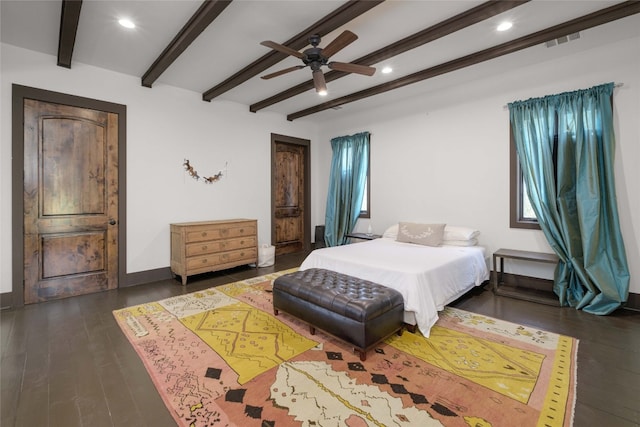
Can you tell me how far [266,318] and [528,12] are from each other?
149 inches

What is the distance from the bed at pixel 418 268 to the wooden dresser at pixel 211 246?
1.57 meters

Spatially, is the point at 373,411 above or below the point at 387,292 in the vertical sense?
below

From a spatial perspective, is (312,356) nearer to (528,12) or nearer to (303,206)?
(528,12)

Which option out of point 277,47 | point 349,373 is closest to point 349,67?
point 277,47

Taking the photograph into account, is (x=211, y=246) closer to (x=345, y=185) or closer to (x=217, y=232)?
(x=217, y=232)

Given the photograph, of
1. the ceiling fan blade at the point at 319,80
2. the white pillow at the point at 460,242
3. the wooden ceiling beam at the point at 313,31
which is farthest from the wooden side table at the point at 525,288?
the wooden ceiling beam at the point at 313,31

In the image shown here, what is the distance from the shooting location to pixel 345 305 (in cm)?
225

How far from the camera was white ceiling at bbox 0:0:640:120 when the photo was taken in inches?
99.8

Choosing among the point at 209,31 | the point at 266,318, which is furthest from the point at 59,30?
the point at 266,318

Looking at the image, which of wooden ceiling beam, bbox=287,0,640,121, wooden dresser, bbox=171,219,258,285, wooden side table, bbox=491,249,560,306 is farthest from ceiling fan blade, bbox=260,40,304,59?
wooden side table, bbox=491,249,560,306

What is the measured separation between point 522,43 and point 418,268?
8.49 feet

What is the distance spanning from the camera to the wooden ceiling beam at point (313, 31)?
243 cm

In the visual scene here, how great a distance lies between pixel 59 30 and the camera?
9.54 ft

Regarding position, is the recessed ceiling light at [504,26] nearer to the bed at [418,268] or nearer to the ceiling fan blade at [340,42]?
the ceiling fan blade at [340,42]
